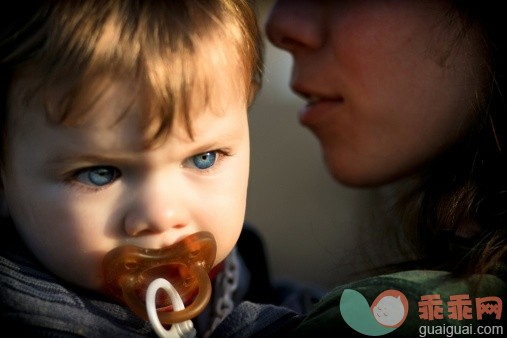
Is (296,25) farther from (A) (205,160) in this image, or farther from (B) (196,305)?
(B) (196,305)

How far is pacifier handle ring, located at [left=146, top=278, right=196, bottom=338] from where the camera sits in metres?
1.01

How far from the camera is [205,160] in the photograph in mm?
1089

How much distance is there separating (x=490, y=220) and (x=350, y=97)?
366 millimetres

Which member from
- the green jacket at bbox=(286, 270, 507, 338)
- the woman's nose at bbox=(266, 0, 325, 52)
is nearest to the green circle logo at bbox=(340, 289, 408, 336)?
the green jacket at bbox=(286, 270, 507, 338)

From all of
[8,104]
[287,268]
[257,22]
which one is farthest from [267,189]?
[8,104]

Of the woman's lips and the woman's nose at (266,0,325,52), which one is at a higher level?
the woman's nose at (266,0,325,52)

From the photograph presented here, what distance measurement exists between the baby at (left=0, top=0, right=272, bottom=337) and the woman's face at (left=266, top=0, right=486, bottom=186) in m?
0.34

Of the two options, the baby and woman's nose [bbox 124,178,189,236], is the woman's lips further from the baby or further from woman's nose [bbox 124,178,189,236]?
woman's nose [bbox 124,178,189,236]

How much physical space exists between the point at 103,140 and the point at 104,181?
0.07m

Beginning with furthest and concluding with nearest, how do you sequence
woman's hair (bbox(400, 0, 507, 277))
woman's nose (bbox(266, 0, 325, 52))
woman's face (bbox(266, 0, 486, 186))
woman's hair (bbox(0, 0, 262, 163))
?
woman's nose (bbox(266, 0, 325, 52))
woman's face (bbox(266, 0, 486, 186))
woman's hair (bbox(400, 0, 507, 277))
woman's hair (bbox(0, 0, 262, 163))

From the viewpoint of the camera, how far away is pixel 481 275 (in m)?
1.05

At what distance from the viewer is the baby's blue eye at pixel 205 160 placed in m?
1.08

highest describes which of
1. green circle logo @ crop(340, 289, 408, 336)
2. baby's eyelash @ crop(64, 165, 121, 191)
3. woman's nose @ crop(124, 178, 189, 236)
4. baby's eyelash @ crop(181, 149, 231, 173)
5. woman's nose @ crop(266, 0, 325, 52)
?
woman's nose @ crop(266, 0, 325, 52)

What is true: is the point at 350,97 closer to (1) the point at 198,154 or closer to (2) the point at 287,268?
(1) the point at 198,154
